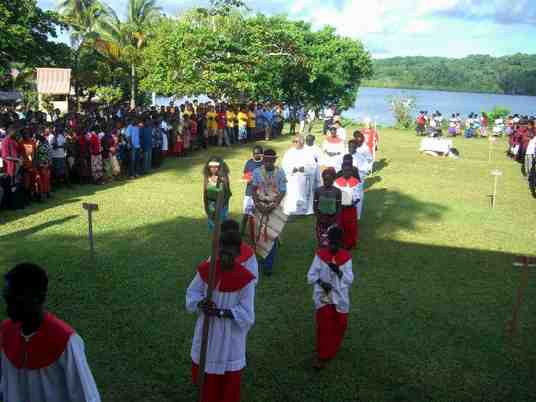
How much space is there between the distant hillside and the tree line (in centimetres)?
9833

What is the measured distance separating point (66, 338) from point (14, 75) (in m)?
32.1

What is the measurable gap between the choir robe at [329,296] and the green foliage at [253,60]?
19603 millimetres

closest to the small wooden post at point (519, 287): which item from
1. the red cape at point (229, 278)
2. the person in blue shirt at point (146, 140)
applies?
the red cape at point (229, 278)

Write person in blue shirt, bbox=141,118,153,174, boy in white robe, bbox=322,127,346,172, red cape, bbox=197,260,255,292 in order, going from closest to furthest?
1. red cape, bbox=197,260,255,292
2. boy in white robe, bbox=322,127,346,172
3. person in blue shirt, bbox=141,118,153,174

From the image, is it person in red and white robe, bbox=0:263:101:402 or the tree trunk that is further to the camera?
the tree trunk

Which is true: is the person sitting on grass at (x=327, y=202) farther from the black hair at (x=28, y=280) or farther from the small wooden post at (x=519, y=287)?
the black hair at (x=28, y=280)

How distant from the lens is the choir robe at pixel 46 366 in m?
2.96

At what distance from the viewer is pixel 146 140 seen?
1686 cm

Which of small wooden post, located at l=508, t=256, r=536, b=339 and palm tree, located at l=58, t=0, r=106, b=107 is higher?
palm tree, located at l=58, t=0, r=106, b=107

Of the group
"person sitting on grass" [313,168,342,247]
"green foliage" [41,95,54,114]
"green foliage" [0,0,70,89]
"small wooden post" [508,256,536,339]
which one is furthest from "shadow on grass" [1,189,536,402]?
"green foliage" [41,95,54,114]

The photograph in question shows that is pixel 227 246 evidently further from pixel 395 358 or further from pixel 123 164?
pixel 123 164

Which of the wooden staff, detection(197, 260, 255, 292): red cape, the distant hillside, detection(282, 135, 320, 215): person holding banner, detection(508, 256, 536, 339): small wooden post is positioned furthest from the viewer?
the distant hillside

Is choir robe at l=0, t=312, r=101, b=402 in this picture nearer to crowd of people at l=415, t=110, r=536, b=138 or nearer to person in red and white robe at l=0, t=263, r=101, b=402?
person in red and white robe at l=0, t=263, r=101, b=402

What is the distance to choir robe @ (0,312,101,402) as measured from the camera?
2.96 metres
